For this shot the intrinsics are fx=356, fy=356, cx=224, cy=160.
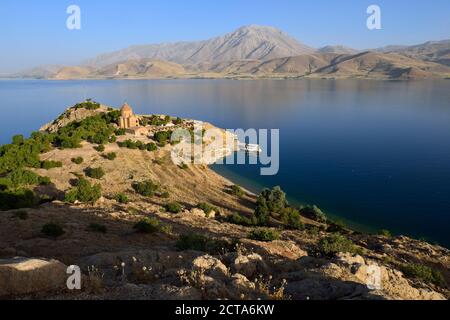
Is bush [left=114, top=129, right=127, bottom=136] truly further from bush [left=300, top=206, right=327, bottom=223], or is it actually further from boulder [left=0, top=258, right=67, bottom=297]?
boulder [left=0, top=258, right=67, bottom=297]

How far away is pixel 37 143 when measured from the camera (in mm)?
35094

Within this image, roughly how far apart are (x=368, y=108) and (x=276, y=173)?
206 ft

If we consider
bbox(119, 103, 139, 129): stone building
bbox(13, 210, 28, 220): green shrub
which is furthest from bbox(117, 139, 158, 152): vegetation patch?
bbox(13, 210, 28, 220): green shrub

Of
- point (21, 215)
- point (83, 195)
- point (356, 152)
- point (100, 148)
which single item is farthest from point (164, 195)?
point (356, 152)

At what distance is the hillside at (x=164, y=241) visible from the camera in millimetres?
6859

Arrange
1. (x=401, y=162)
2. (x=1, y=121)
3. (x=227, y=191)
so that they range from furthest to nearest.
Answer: (x=1, y=121) → (x=401, y=162) → (x=227, y=191)

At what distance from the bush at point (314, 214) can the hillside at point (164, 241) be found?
8cm

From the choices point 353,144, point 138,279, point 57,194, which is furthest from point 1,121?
point 138,279

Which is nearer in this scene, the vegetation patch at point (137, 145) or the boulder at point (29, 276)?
the boulder at point (29, 276)

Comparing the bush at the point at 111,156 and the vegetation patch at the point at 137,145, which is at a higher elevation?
the vegetation patch at the point at 137,145

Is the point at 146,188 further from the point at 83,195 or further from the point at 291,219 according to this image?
the point at 291,219

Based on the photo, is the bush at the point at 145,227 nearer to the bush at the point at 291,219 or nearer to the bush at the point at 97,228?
the bush at the point at 97,228

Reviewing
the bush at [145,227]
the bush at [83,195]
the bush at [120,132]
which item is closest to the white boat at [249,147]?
the bush at [120,132]
